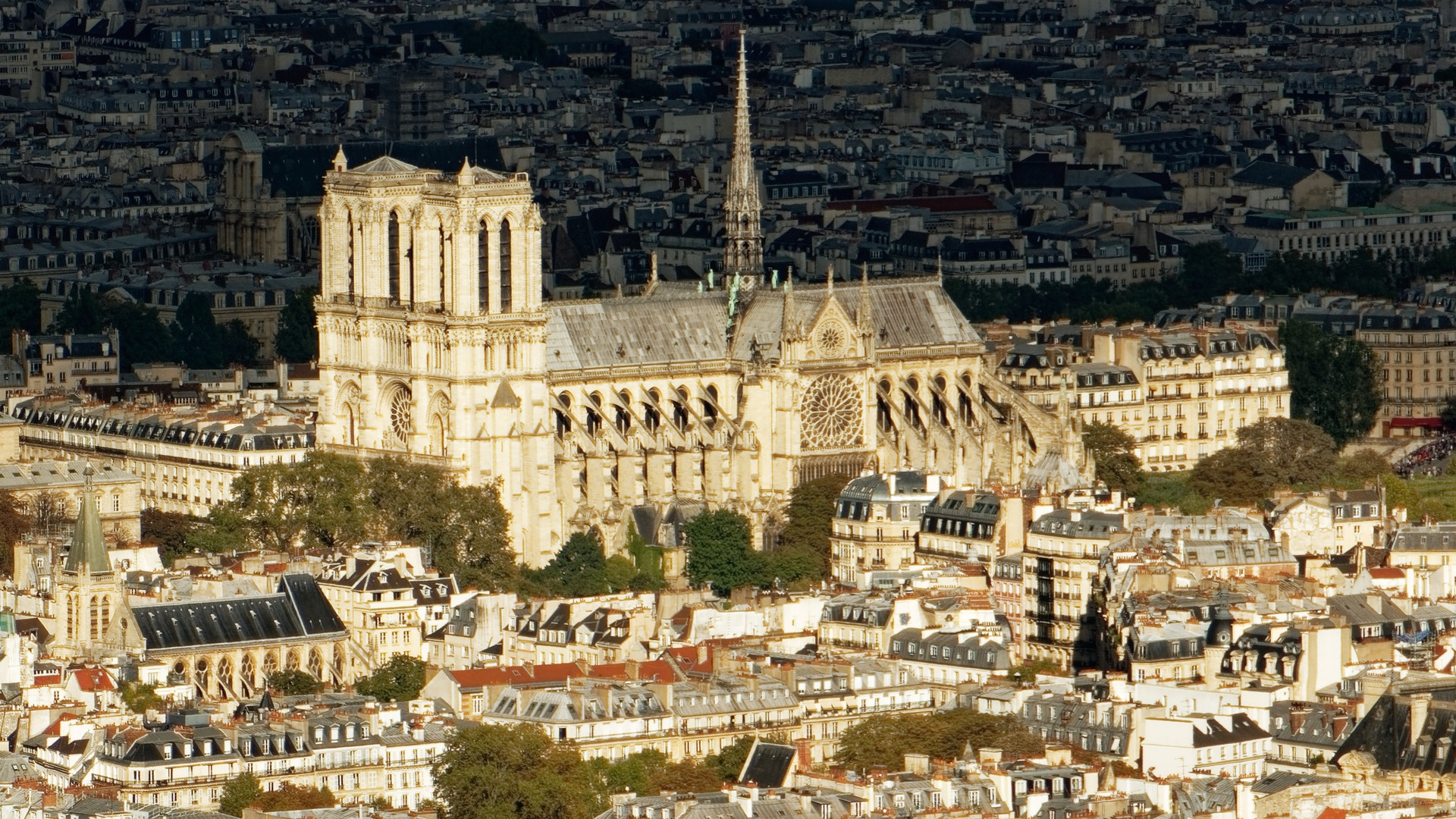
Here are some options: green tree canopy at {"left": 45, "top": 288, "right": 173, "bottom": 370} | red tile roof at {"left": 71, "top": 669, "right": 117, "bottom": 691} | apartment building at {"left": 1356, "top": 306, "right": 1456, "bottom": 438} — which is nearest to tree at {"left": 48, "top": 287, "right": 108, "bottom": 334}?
green tree canopy at {"left": 45, "top": 288, "right": 173, "bottom": 370}

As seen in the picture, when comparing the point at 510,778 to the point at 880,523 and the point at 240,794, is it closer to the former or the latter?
the point at 240,794

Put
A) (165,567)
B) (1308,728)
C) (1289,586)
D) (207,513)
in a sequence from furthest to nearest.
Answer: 1. (207,513)
2. (165,567)
3. (1289,586)
4. (1308,728)

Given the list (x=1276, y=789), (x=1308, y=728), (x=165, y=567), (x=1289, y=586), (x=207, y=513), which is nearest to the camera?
(x=1276, y=789)

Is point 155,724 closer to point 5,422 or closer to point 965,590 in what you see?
point 965,590

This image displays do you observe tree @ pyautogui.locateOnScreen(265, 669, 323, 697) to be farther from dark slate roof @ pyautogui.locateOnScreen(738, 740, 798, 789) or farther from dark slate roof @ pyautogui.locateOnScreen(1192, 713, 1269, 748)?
dark slate roof @ pyautogui.locateOnScreen(1192, 713, 1269, 748)

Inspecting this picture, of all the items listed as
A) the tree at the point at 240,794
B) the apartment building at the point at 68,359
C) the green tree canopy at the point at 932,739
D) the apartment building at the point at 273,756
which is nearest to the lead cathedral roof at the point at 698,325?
the apartment building at the point at 68,359

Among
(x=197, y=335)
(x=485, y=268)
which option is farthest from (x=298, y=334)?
(x=485, y=268)

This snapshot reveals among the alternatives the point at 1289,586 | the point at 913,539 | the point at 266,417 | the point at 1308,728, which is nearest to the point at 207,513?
the point at 266,417
